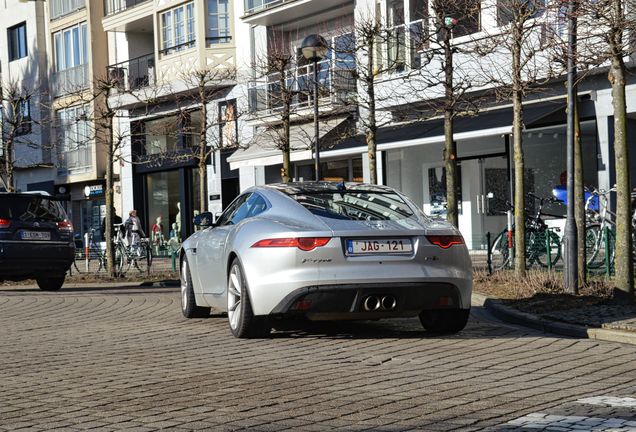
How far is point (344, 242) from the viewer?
360 inches

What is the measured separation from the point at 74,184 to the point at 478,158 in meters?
23.1

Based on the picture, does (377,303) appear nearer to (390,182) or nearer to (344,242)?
(344,242)

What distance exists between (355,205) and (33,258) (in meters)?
10.5

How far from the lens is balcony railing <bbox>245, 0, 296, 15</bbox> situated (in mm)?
33278

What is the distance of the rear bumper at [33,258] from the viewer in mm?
18625

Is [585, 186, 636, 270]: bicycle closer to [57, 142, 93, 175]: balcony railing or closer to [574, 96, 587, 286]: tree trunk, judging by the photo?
[574, 96, 587, 286]: tree trunk

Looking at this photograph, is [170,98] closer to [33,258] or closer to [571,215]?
[33,258]

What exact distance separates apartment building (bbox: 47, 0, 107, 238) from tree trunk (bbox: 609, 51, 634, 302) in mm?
32184

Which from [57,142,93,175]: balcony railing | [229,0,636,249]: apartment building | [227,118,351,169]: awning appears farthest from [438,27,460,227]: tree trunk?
[57,142,93,175]: balcony railing

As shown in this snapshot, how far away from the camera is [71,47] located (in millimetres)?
44750

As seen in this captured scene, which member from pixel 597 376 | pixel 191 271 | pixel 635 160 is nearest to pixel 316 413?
pixel 597 376

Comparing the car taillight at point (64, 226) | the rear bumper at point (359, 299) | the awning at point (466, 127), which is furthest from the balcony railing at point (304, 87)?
the rear bumper at point (359, 299)

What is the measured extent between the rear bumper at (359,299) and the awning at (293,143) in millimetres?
19442

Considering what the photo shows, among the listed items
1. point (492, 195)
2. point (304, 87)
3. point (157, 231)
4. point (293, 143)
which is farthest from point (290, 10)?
point (157, 231)
